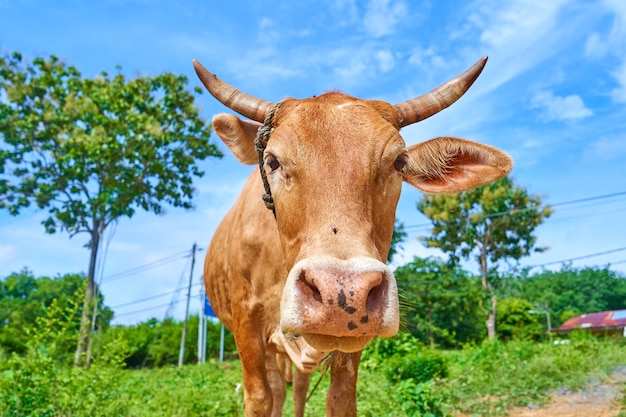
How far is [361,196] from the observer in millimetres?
2688

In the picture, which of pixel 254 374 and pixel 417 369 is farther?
pixel 417 369

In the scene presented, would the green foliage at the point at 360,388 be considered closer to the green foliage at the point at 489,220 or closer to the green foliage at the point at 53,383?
the green foliage at the point at 53,383

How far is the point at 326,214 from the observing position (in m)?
2.56

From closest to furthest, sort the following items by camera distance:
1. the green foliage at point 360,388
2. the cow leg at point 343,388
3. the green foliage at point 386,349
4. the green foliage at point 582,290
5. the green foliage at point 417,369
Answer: the cow leg at point 343,388 < the green foliage at point 360,388 < the green foliage at point 417,369 < the green foliage at point 386,349 < the green foliage at point 582,290

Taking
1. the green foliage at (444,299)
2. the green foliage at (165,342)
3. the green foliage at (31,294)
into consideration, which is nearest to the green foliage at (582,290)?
the green foliage at (444,299)

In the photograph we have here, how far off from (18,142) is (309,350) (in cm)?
2079

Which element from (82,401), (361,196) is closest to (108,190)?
(82,401)

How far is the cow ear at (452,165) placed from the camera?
138 inches

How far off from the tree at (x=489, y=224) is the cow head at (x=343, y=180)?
29627mm

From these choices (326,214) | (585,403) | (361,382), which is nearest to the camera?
(326,214)

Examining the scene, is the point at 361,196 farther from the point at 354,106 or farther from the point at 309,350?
the point at 309,350

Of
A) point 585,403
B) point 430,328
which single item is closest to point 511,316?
point 430,328

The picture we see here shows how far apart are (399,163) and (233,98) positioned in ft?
4.06

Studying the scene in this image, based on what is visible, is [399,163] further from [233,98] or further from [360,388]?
[360,388]
